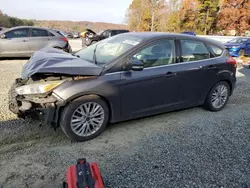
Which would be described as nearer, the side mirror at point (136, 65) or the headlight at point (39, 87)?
the headlight at point (39, 87)

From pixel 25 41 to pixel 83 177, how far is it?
8443 mm

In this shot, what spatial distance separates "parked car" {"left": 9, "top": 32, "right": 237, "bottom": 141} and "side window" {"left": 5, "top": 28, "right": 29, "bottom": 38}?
611cm

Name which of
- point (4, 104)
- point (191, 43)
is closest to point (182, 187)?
point (191, 43)

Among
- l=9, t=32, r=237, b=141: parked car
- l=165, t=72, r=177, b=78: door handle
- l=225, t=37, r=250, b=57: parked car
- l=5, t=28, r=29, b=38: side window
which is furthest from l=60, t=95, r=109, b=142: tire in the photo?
l=225, t=37, r=250, b=57: parked car

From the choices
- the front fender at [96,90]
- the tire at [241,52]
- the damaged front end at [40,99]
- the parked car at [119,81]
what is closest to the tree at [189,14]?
the tire at [241,52]

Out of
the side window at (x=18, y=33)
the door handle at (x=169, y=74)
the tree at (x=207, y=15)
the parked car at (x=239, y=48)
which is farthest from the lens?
the tree at (x=207, y=15)

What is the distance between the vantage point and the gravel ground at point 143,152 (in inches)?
99.8

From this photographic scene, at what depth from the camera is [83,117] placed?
10.5 ft

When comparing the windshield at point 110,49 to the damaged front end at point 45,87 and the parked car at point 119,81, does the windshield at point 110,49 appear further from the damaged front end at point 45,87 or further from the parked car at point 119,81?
the damaged front end at point 45,87

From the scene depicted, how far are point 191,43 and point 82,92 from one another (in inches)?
88.5

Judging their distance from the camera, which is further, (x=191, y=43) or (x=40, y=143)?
(x=191, y=43)

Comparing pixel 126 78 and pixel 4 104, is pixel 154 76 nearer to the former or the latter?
pixel 126 78

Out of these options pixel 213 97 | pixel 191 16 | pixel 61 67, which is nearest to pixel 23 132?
pixel 61 67

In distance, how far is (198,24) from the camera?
139 feet
